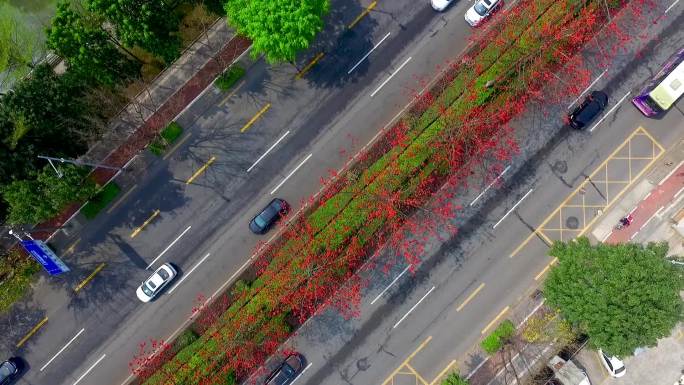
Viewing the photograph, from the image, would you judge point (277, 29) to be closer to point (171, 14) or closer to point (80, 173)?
point (171, 14)

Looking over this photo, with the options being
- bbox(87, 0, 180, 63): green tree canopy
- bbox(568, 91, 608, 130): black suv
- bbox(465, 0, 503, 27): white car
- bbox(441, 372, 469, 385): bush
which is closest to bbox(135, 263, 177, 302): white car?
bbox(87, 0, 180, 63): green tree canopy

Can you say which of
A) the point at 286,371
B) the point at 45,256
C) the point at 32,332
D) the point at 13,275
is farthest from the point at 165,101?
the point at 286,371

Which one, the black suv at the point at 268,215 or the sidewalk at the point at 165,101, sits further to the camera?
the sidewalk at the point at 165,101

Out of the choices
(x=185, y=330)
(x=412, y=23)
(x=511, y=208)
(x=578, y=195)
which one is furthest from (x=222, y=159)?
(x=578, y=195)

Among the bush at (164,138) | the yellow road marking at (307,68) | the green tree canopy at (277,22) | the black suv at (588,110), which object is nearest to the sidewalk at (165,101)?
the bush at (164,138)

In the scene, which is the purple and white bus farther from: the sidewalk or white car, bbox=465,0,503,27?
the sidewalk

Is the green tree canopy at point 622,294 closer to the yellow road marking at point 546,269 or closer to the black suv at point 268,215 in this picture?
the yellow road marking at point 546,269
